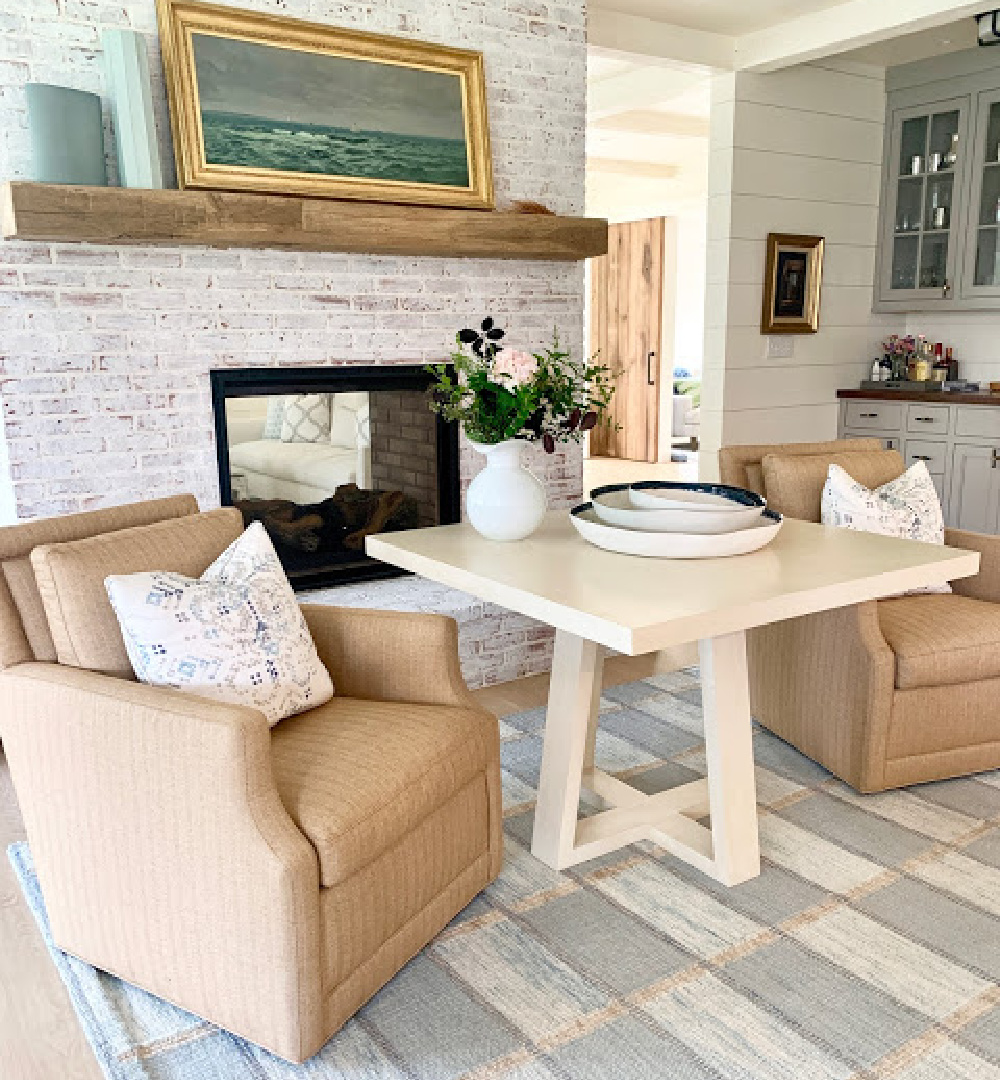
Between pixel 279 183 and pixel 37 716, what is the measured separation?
184 cm

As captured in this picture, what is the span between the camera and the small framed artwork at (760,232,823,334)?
4957mm

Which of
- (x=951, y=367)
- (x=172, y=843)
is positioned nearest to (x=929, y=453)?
(x=951, y=367)

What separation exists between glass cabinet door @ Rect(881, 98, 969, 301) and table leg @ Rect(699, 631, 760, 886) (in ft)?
11.9

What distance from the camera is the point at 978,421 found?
15.5 feet

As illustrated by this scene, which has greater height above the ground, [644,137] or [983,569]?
[644,137]

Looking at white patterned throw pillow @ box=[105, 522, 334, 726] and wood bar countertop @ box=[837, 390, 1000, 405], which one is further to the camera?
wood bar countertop @ box=[837, 390, 1000, 405]

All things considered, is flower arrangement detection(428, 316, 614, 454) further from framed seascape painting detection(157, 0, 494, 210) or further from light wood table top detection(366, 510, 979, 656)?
framed seascape painting detection(157, 0, 494, 210)

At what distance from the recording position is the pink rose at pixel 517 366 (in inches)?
91.7

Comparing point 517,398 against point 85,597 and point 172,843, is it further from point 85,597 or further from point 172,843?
point 172,843

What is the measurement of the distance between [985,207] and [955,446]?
45.7 inches

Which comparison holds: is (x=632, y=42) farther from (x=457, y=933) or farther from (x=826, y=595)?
(x=457, y=933)

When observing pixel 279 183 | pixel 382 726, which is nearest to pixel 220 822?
pixel 382 726

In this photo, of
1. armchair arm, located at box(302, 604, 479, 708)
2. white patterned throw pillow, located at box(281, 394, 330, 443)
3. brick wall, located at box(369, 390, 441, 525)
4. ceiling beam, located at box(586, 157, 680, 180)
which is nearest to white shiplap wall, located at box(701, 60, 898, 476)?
brick wall, located at box(369, 390, 441, 525)

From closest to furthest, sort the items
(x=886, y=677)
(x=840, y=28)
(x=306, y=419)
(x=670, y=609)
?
(x=670, y=609) → (x=886, y=677) → (x=306, y=419) → (x=840, y=28)
